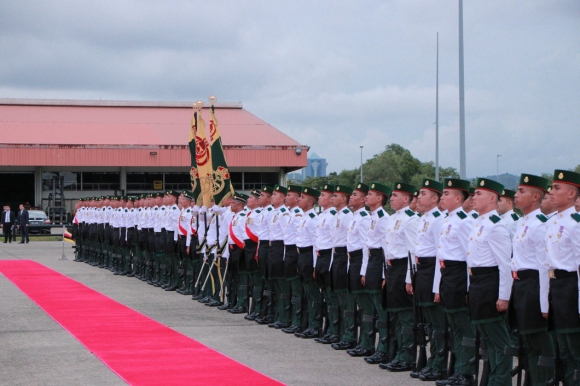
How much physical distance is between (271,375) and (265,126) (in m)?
48.1

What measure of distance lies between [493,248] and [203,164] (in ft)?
31.3

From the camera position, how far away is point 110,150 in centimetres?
4966

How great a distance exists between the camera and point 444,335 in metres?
8.27

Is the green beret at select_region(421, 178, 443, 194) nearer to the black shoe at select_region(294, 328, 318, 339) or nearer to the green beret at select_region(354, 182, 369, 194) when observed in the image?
the green beret at select_region(354, 182, 369, 194)

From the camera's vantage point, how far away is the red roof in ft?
160

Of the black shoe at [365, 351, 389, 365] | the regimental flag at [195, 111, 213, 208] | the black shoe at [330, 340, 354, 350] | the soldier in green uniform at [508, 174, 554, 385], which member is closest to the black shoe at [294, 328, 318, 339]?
the black shoe at [330, 340, 354, 350]

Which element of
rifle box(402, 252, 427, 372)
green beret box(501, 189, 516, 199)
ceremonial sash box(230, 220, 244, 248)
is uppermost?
green beret box(501, 189, 516, 199)

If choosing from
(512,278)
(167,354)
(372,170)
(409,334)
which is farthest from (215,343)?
(372,170)

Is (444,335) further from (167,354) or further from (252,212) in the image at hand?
(252,212)

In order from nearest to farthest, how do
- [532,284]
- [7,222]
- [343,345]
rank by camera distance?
[532,284] < [343,345] < [7,222]

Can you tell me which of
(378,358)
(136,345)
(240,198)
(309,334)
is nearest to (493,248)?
(378,358)

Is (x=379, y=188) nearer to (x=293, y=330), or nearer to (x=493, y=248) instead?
(x=493, y=248)

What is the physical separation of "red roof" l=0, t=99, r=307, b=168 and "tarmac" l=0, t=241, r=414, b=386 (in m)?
33.7

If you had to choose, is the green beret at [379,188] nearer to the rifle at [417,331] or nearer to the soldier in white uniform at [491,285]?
the rifle at [417,331]
